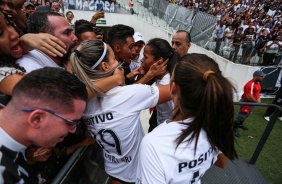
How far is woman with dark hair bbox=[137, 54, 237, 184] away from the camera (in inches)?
48.3

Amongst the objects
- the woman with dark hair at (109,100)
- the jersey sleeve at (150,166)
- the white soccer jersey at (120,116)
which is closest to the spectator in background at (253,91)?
the woman with dark hair at (109,100)

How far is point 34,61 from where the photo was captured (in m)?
1.96

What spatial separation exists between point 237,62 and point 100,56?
23.5 ft

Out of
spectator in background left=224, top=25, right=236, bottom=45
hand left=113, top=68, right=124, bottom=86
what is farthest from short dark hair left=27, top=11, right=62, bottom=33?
spectator in background left=224, top=25, right=236, bottom=45

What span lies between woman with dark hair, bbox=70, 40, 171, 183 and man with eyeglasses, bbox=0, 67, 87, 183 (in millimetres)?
367

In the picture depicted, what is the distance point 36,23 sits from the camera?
2363 mm

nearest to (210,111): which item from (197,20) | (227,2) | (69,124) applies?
(69,124)

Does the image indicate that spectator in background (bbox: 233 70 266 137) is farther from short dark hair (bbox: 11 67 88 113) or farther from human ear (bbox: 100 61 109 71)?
short dark hair (bbox: 11 67 88 113)

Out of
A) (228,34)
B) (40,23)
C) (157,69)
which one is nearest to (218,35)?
(228,34)

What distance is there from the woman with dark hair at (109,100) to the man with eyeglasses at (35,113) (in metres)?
0.37

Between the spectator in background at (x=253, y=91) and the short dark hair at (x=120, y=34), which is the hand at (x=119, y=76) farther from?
the spectator in background at (x=253, y=91)

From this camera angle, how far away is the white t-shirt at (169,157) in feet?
4.02

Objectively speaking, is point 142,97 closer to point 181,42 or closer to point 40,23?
point 40,23

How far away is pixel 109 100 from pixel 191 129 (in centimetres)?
71
